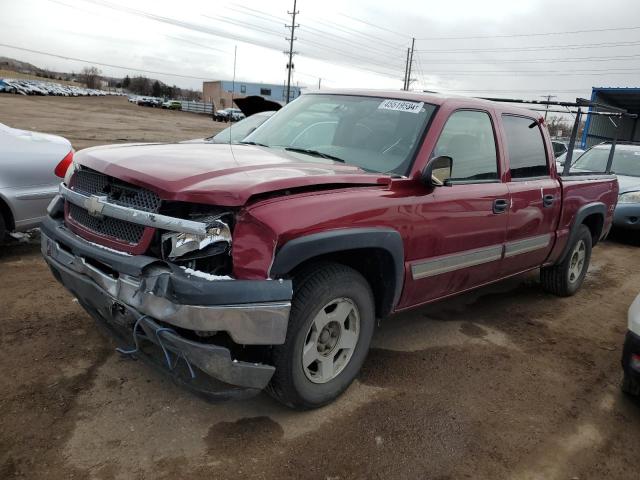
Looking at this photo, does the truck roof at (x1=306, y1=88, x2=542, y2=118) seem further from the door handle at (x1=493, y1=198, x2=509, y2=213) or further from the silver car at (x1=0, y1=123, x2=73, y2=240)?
the silver car at (x1=0, y1=123, x2=73, y2=240)

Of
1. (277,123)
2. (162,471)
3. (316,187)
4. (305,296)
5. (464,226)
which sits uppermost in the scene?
(277,123)

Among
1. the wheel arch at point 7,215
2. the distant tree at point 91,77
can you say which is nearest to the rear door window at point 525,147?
the wheel arch at point 7,215

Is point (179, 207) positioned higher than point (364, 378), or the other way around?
point (179, 207)

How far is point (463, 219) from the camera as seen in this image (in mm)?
3627

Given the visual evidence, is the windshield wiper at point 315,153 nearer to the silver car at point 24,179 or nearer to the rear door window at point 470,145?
the rear door window at point 470,145

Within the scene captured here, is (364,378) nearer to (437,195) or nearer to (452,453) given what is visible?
(452,453)

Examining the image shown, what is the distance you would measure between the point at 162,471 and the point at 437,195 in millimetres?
2259

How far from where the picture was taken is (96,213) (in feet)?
9.32

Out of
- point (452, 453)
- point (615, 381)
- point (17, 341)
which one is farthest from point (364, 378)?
point (17, 341)

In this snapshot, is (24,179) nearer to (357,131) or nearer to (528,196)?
(357,131)

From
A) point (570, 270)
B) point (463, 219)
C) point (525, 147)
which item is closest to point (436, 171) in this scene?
point (463, 219)

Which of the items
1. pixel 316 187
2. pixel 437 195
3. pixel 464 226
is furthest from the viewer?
pixel 464 226

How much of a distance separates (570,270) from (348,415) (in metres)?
3.65

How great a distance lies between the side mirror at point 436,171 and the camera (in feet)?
10.6
